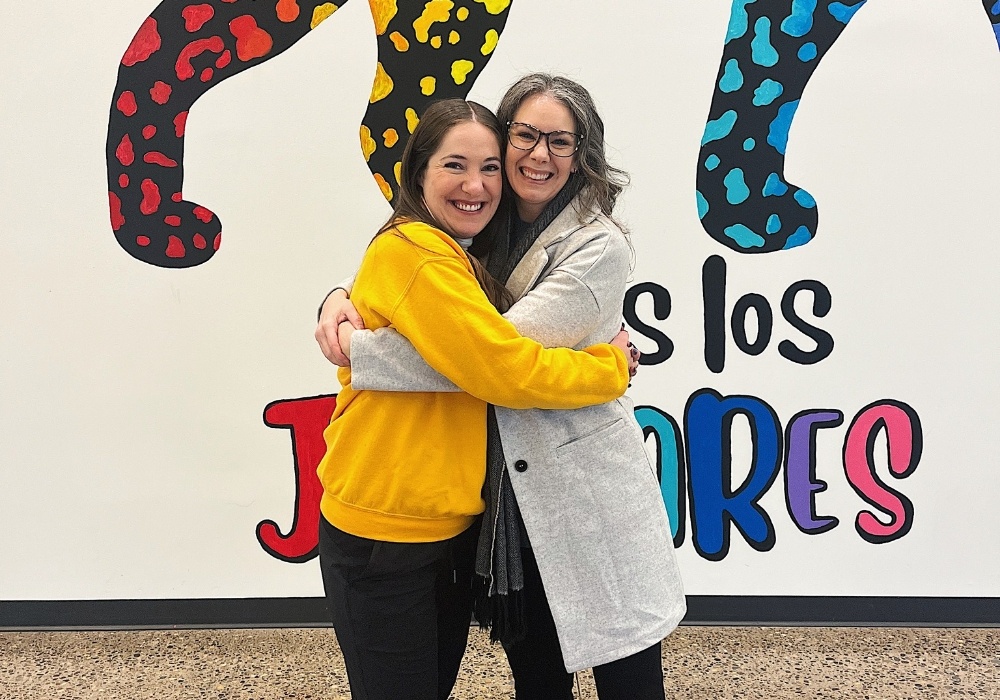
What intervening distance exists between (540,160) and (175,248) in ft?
4.67

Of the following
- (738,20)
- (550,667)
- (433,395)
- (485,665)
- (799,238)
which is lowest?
(485,665)

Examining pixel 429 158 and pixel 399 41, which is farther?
pixel 399 41

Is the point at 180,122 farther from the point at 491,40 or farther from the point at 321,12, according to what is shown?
the point at 491,40

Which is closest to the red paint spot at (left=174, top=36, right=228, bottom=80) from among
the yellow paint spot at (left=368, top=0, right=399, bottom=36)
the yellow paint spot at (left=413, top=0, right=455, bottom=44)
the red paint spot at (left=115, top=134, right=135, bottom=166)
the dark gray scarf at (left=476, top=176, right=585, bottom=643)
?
the red paint spot at (left=115, top=134, right=135, bottom=166)

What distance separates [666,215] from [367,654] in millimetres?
1504

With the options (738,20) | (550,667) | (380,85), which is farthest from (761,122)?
(550,667)

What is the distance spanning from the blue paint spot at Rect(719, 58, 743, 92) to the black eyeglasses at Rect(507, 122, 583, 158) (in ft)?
3.68

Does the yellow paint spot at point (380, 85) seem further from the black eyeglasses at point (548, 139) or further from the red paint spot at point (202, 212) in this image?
the black eyeglasses at point (548, 139)

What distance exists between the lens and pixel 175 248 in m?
2.25

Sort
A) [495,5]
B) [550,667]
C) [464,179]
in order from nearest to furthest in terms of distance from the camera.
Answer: [464,179]
[550,667]
[495,5]

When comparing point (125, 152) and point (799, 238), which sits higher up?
point (125, 152)

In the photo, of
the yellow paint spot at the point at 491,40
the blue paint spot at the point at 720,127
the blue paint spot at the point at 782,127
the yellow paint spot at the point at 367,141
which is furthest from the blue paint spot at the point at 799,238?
the yellow paint spot at the point at 367,141

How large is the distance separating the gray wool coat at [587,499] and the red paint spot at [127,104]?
1453 millimetres

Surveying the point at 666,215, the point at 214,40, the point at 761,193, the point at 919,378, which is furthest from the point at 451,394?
the point at 919,378
